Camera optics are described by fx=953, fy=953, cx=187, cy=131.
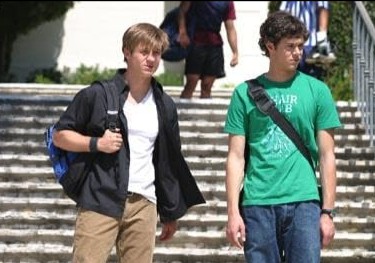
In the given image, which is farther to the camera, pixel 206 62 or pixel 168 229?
pixel 206 62

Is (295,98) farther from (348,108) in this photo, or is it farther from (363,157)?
(348,108)

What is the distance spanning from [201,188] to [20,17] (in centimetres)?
776

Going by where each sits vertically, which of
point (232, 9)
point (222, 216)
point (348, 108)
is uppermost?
point (232, 9)

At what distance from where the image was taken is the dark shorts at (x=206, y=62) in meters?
8.57

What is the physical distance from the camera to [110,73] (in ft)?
43.9

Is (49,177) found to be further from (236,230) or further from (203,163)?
(236,230)

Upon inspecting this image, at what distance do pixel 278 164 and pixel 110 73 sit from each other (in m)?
9.70

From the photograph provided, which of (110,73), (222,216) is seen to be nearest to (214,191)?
(222,216)

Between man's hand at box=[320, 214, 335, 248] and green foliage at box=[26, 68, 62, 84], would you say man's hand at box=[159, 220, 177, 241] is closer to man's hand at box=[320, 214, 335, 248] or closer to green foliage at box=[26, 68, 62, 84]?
man's hand at box=[320, 214, 335, 248]

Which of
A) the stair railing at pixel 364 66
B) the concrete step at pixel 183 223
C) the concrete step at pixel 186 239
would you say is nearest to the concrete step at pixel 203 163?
the stair railing at pixel 364 66

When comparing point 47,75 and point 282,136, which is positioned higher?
point 282,136

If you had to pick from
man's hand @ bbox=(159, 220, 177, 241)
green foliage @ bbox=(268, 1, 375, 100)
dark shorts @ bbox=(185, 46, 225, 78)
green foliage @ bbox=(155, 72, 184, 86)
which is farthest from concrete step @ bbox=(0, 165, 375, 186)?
green foliage @ bbox=(155, 72, 184, 86)

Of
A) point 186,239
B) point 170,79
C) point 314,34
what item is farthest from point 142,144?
point 170,79

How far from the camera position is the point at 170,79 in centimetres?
1303
